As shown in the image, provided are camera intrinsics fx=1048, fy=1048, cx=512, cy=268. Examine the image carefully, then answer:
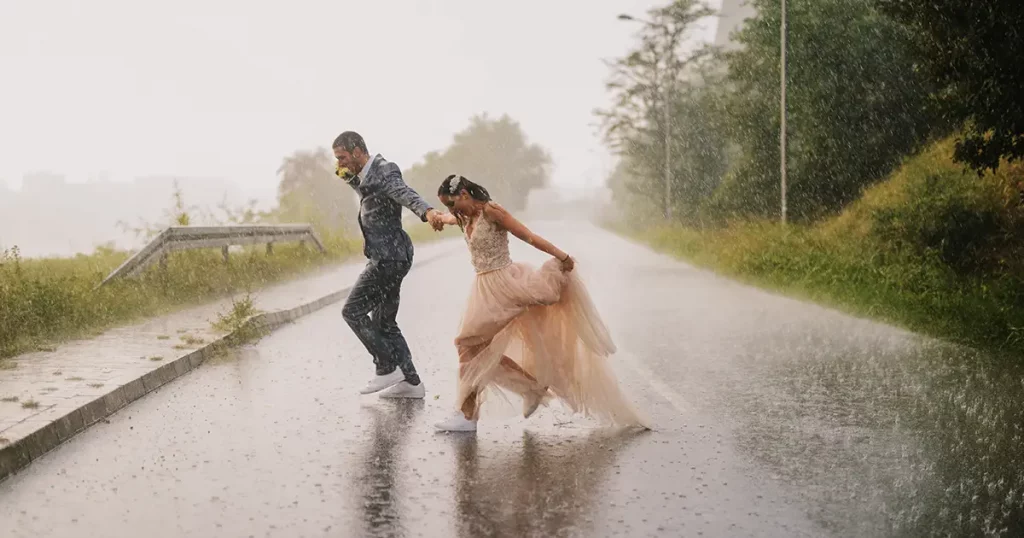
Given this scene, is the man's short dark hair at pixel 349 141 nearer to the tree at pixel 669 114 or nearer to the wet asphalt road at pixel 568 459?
the wet asphalt road at pixel 568 459

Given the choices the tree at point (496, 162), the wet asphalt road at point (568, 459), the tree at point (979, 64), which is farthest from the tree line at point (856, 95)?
the tree at point (496, 162)

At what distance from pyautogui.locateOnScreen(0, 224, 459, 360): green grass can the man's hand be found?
442 cm

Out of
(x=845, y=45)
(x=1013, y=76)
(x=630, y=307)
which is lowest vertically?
(x=630, y=307)

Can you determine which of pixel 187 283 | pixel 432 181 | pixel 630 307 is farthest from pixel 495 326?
pixel 432 181

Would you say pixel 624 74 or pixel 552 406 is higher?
pixel 624 74

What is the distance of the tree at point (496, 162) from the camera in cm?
13425

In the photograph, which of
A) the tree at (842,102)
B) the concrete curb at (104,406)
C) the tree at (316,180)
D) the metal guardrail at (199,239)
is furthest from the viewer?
the tree at (316,180)

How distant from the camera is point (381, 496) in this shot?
17.7ft

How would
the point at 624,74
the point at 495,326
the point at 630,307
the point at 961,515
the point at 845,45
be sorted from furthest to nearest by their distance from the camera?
the point at 624,74 → the point at 845,45 → the point at 630,307 → the point at 495,326 → the point at 961,515

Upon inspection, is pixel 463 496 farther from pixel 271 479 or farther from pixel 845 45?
pixel 845 45

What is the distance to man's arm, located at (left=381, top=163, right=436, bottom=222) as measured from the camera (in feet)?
24.9

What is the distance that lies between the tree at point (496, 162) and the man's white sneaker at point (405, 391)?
410 ft

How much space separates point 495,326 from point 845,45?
2278cm

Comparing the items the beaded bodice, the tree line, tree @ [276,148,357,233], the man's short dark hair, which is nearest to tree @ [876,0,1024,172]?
the tree line
